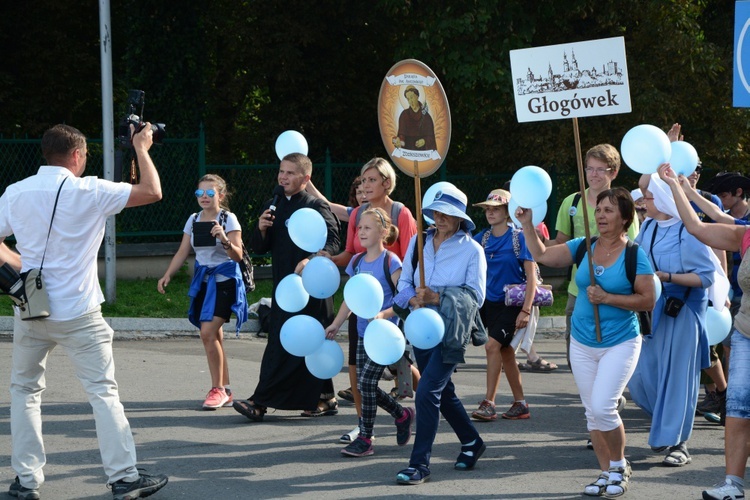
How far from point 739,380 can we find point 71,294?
11.6 ft

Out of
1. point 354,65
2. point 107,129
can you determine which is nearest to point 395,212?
point 107,129

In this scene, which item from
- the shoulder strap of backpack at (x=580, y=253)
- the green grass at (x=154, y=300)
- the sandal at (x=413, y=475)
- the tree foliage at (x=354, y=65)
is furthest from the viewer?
the tree foliage at (x=354, y=65)

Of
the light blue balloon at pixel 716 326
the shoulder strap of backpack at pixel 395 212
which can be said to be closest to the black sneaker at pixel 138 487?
the shoulder strap of backpack at pixel 395 212

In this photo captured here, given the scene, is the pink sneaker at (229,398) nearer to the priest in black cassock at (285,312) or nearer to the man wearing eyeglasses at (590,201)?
the priest in black cassock at (285,312)

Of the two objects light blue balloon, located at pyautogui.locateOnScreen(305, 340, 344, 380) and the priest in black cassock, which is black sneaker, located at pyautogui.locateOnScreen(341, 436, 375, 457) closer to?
light blue balloon, located at pyautogui.locateOnScreen(305, 340, 344, 380)

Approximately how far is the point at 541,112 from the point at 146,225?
1067 centimetres

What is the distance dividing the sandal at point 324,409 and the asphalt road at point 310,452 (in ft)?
0.29

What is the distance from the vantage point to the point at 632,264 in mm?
6254

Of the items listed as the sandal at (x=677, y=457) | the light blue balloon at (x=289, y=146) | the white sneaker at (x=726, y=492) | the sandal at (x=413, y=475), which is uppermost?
the light blue balloon at (x=289, y=146)

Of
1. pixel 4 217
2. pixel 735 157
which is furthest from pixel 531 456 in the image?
pixel 735 157

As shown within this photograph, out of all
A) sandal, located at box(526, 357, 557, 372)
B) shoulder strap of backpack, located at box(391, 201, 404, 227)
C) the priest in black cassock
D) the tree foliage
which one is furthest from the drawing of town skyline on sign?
the tree foliage

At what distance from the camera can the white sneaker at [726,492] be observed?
5.78 metres

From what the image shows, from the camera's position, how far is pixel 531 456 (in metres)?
7.17

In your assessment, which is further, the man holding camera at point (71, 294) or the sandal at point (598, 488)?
the sandal at point (598, 488)
